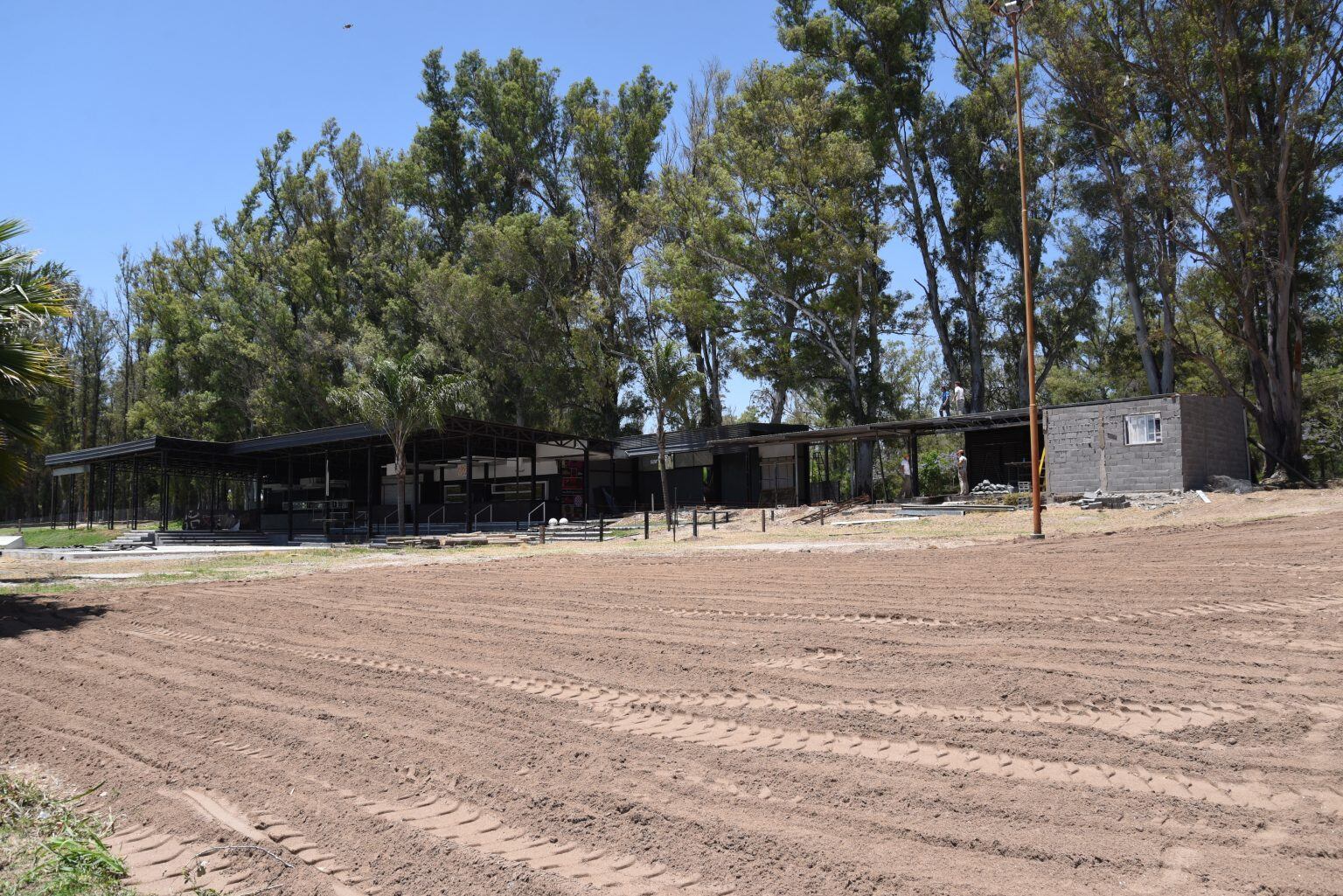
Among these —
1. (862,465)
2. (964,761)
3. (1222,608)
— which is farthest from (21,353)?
(862,465)

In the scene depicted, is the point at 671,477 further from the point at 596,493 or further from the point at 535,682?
the point at 535,682

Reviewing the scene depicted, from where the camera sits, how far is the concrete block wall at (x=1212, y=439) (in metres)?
24.3

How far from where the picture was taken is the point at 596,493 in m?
38.9

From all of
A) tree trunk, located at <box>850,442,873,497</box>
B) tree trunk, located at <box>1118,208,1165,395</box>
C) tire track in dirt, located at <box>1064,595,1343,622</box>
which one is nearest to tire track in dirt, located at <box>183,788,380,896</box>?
tire track in dirt, located at <box>1064,595,1343,622</box>

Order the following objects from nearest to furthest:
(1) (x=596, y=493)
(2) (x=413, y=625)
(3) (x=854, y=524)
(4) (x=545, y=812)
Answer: (4) (x=545, y=812)
(2) (x=413, y=625)
(3) (x=854, y=524)
(1) (x=596, y=493)

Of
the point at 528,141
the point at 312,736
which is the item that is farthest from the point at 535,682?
the point at 528,141

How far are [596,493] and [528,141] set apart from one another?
805 inches

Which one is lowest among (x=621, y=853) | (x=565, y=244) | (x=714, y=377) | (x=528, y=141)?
(x=621, y=853)

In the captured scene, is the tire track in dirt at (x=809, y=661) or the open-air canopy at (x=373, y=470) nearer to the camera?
the tire track in dirt at (x=809, y=661)

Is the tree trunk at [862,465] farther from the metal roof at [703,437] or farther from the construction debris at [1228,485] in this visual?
the construction debris at [1228,485]

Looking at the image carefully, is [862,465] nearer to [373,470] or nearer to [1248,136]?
[1248,136]

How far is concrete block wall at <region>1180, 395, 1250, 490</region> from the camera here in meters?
24.3

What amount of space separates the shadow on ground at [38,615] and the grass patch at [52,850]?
6.23 metres

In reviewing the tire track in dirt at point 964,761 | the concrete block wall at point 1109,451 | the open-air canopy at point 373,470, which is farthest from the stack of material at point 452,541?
the tire track in dirt at point 964,761
